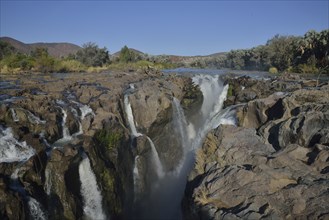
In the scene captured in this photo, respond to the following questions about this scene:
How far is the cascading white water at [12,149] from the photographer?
11641mm

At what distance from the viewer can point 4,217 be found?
9.58 m

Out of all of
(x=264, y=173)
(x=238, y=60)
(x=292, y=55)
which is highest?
(x=238, y=60)

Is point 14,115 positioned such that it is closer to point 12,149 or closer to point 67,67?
point 12,149

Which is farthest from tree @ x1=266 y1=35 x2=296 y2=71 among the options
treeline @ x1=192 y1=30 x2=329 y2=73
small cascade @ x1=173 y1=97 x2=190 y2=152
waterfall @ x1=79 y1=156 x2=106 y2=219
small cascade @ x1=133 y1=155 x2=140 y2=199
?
waterfall @ x1=79 y1=156 x2=106 y2=219

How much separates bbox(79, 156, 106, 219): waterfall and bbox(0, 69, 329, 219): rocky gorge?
0.04 meters

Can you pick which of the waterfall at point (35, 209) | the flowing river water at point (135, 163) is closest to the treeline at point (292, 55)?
the flowing river water at point (135, 163)

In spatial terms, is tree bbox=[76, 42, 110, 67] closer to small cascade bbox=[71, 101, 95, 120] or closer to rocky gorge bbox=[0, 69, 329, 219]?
rocky gorge bbox=[0, 69, 329, 219]

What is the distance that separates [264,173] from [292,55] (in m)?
57.5

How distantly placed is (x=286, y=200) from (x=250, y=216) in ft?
3.44

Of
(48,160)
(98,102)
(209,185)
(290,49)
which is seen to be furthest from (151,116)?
(290,49)

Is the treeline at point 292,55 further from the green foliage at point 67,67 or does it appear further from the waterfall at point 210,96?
the green foliage at point 67,67

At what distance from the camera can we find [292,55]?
6112 cm

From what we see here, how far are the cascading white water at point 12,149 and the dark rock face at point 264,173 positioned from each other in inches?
238

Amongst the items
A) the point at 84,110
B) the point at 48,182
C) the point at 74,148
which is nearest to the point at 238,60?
the point at 84,110
